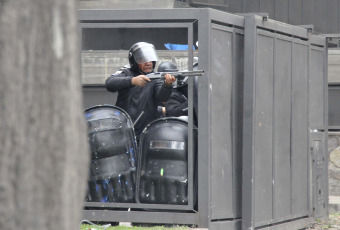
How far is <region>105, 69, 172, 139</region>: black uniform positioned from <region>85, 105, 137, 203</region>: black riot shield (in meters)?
0.34

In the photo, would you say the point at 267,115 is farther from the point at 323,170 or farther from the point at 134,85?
the point at 323,170

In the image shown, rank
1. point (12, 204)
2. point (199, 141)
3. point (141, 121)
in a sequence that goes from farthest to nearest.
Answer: point (141, 121)
point (199, 141)
point (12, 204)

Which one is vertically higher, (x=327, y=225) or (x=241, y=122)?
(x=241, y=122)

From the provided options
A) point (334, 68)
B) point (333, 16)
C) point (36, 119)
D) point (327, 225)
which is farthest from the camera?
point (334, 68)

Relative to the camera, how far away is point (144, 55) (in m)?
8.30

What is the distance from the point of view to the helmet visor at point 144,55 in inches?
326

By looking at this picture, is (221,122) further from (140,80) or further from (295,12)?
(295,12)

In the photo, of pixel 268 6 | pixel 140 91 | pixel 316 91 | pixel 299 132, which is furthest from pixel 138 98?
pixel 268 6

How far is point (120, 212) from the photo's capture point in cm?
789

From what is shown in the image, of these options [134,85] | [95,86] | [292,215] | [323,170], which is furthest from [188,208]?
[95,86]

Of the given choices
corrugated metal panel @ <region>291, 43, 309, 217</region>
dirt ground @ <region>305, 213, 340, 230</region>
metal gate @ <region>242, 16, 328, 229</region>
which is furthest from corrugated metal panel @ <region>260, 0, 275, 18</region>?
dirt ground @ <region>305, 213, 340, 230</region>

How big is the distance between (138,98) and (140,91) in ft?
0.22

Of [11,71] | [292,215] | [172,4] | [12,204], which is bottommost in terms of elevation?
[292,215]

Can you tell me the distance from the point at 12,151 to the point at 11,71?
20cm
